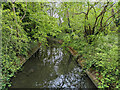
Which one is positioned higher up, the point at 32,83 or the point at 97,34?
the point at 97,34

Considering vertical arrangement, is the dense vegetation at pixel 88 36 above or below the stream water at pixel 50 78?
above

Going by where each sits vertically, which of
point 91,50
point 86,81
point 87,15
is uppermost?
point 87,15

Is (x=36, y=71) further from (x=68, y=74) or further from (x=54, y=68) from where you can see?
(x=68, y=74)

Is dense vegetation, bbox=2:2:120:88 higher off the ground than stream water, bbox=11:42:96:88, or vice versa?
dense vegetation, bbox=2:2:120:88

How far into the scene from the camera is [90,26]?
723cm

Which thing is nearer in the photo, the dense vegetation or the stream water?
the dense vegetation

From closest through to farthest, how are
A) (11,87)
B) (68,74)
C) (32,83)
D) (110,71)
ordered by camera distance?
(110,71)
(11,87)
(32,83)
(68,74)

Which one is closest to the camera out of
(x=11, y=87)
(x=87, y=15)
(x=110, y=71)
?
(x=110, y=71)

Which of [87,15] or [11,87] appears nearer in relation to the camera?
[11,87]

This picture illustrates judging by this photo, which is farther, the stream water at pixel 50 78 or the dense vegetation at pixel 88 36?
the stream water at pixel 50 78

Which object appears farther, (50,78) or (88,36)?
(88,36)

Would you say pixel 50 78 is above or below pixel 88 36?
below

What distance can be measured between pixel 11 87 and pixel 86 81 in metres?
3.92

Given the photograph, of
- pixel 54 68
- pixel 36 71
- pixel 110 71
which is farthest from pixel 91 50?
pixel 36 71
